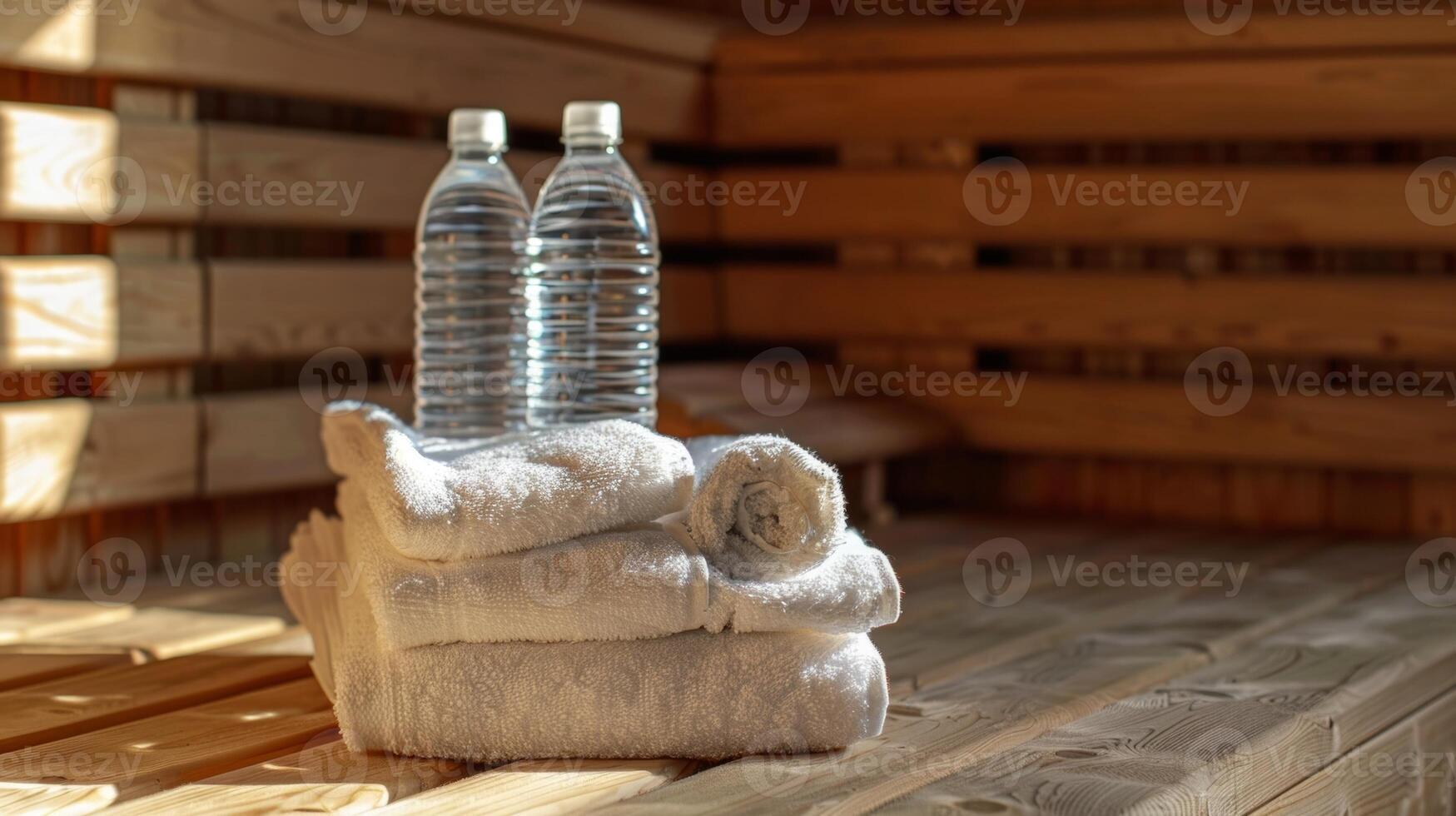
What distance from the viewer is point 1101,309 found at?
104 inches

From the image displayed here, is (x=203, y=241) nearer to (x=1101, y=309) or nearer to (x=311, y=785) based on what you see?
(x=311, y=785)

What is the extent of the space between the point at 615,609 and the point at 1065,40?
1704mm

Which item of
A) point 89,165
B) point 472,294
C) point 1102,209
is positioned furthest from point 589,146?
point 1102,209

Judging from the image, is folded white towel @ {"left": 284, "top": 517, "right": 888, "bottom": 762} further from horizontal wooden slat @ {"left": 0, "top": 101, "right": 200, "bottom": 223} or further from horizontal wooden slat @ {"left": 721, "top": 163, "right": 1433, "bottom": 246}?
horizontal wooden slat @ {"left": 721, "top": 163, "right": 1433, "bottom": 246}

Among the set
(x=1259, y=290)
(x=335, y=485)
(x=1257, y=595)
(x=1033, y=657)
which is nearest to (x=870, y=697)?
(x=1033, y=657)

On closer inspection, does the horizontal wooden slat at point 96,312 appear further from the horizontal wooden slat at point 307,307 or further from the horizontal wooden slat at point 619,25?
the horizontal wooden slat at point 619,25

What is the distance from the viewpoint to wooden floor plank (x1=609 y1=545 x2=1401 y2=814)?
3.87 ft

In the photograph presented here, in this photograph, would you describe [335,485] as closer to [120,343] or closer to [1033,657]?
[120,343]

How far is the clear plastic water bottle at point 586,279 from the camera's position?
1597mm

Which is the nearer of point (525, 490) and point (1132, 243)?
point (525, 490)

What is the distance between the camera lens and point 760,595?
1194mm

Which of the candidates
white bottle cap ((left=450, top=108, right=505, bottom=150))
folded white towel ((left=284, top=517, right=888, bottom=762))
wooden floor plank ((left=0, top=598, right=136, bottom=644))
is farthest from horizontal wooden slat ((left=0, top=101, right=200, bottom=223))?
folded white towel ((left=284, top=517, right=888, bottom=762))

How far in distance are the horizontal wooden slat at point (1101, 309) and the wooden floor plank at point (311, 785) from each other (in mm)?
1646

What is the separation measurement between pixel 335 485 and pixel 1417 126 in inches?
65.9
